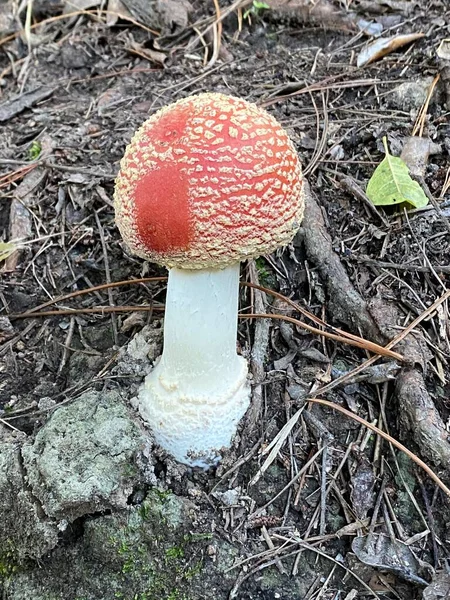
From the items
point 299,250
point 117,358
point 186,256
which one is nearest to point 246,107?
point 186,256

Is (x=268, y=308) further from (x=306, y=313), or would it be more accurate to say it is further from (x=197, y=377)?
(x=197, y=377)

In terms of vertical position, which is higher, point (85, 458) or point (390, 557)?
point (85, 458)

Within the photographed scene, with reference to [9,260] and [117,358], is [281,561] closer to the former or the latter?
[117,358]

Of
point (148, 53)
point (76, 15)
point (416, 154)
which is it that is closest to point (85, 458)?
point (416, 154)

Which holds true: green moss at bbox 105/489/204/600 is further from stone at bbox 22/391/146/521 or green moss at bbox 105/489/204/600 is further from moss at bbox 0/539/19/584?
moss at bbox 0/539/19/584

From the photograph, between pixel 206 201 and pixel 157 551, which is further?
pixel 157 551

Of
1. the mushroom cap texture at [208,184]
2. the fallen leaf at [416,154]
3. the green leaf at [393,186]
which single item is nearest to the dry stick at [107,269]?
the mushroom cap texture at [208,184]

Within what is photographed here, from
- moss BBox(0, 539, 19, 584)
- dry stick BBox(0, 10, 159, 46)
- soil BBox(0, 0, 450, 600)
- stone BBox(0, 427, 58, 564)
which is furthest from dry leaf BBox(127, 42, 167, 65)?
moss BBox(0, 539, 19, 584)

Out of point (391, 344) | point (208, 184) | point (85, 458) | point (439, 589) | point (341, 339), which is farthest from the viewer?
point (341, 339)
